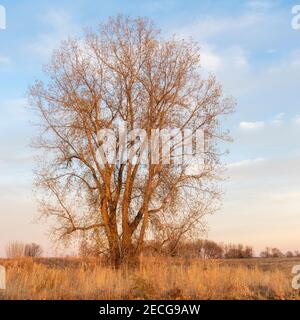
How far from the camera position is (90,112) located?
74.8 feet

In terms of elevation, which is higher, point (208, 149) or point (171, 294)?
point (208, 149)

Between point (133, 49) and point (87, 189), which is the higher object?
point (133, 49)

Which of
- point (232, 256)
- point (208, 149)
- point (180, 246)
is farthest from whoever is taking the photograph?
point (232, 256)

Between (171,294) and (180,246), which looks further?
(180,246)

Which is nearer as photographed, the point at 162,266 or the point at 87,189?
the point at 162,266

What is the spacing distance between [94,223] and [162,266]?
6046mm
